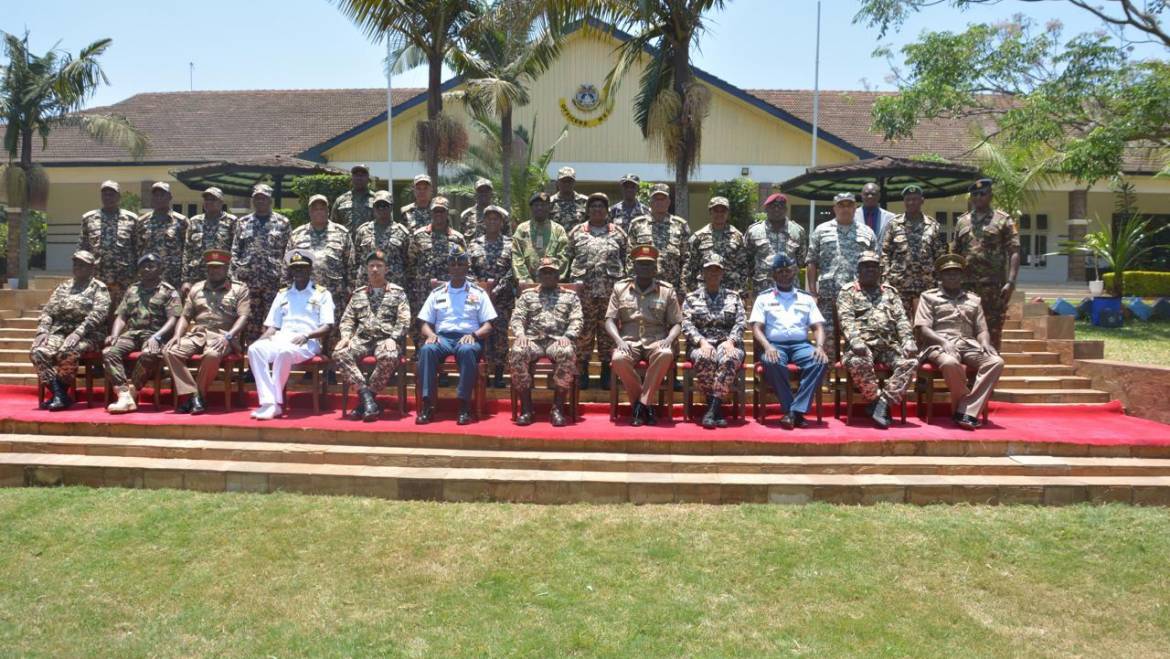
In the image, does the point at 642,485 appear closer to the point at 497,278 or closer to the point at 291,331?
the point at 497,278

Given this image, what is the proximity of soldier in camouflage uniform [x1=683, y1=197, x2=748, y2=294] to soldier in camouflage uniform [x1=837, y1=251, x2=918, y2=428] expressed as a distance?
1.05 meters

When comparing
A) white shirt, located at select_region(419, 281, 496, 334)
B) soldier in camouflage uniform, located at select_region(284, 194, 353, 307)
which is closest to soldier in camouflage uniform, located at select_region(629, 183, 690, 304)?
white shirt, located at select_region(419, 281, 496, 334)

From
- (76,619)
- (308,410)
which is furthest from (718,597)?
(308,410)

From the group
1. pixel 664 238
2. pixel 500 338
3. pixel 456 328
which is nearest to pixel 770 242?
pixel 664 238

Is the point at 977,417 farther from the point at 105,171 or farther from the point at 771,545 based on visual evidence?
the point at 105,171

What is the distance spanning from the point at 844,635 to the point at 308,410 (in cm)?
523

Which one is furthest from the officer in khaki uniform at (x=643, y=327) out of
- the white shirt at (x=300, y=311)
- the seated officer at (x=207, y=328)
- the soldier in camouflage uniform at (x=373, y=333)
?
the seated officer at (x=207, y=328)

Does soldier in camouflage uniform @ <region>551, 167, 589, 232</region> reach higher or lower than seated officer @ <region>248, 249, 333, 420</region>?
higher

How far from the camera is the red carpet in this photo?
6.41m

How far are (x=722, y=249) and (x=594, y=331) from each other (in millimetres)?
1493

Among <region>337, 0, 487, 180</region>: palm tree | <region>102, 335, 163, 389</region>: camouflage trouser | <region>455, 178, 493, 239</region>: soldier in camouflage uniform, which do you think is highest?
<region>337, 0, 487, 180</region>: palm tree

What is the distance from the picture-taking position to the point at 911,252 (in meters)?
8.06

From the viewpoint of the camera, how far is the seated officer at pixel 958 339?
697 cm

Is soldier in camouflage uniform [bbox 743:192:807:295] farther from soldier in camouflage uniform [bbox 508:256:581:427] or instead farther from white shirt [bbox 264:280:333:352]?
white shirt [bbox 264:280:333:352]
